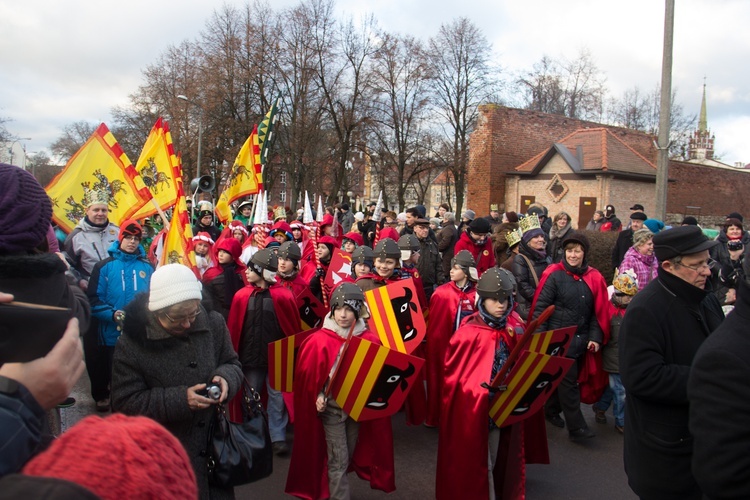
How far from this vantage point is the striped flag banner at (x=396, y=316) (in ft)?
16.3

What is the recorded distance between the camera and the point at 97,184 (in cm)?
695

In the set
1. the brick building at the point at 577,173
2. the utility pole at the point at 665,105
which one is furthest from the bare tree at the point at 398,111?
the utility pole at the point at 665,105

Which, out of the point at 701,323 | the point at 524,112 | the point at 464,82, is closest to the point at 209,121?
the point at 464,82

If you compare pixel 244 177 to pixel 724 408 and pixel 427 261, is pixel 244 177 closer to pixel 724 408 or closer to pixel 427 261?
pixel 427 261

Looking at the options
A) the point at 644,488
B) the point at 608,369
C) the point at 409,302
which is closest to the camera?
the point at 644,488

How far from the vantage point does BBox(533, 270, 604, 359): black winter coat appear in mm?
5746

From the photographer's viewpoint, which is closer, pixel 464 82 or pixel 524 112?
pixel 524 112

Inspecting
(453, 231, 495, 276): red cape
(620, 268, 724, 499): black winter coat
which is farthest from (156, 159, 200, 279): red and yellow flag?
(620, 268, 724, 499): black winter coat

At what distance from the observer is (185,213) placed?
6.72 m

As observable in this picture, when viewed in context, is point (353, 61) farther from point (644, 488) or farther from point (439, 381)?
point (644, 488)

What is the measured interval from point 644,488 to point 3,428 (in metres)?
2.97

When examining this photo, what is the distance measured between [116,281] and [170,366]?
9.64 ft

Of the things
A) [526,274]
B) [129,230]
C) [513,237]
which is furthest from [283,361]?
[513,237]

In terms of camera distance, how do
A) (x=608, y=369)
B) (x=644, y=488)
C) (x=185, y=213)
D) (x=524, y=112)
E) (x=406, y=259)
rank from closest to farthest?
1. (x=644, y=488)
2. (x=608, y=369)
3. (x=185, y=213)
4. (x=406, y=259)
5. (x=524, y=112)
